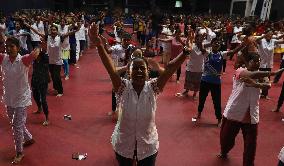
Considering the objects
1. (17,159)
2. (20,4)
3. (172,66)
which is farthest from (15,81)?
(20,4)

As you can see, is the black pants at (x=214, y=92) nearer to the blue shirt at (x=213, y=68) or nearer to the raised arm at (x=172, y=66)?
the blue shirt at (x=213, y=68)

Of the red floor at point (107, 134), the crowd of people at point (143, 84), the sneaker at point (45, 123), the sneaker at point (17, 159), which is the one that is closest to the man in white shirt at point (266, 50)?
the crowd of people at point (143, 84)

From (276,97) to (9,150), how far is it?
712cm

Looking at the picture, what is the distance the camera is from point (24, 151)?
5590 millimetres

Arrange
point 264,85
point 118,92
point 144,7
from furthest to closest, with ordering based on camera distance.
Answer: point 144,7
point 264,85
point 118,92

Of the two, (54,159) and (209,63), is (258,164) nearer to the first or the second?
(209,63)

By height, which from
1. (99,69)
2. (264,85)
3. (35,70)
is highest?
(264,85)

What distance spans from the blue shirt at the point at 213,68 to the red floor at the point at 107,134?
1.01 metres

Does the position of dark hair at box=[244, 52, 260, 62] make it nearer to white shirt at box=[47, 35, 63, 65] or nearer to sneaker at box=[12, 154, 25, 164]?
sneaker at box=[12, 154, 25, 164]

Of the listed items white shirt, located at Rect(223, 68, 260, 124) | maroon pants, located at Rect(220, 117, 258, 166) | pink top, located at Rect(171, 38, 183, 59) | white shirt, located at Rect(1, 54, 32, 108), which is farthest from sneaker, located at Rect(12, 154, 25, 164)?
pink top, located at Rect(171, 38, 183, 59)

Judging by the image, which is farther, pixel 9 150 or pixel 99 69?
pixel 99 69

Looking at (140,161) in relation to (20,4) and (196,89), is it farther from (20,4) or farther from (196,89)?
(20,4)

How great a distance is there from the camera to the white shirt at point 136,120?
306 centimetres

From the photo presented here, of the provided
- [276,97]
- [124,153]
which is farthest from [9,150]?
[276,97]
